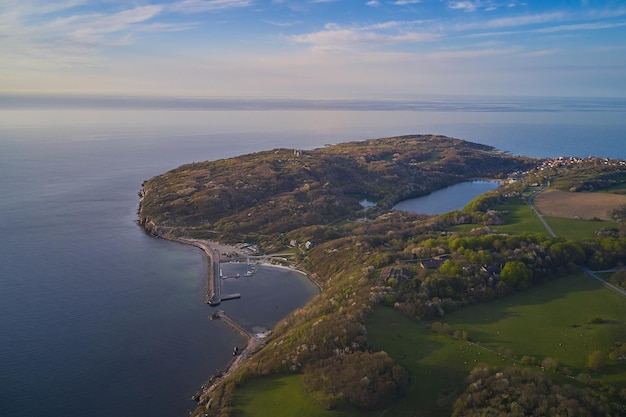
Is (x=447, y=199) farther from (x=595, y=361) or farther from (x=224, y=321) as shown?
(x=595, y=361)

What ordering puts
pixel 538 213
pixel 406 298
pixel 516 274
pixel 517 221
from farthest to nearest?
pixel 538 213 → pixel 517 221 → pixel 516 274 → pixel 406 298

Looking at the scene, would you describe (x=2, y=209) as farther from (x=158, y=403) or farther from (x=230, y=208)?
(x=158, y=403)

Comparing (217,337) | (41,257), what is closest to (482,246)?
(217,337)

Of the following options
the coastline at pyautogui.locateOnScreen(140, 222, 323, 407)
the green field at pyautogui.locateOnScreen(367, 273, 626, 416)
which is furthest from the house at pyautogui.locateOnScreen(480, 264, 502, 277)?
the coastline at pyautogui.locateOnScreen(140, 222, 323, 407)

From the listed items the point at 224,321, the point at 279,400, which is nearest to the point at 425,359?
the point at 279,400

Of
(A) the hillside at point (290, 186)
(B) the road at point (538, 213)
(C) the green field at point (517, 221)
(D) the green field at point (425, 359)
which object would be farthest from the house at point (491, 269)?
(A) the hillside at point (290, 186)

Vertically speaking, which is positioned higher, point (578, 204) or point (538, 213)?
point (578, 204)
